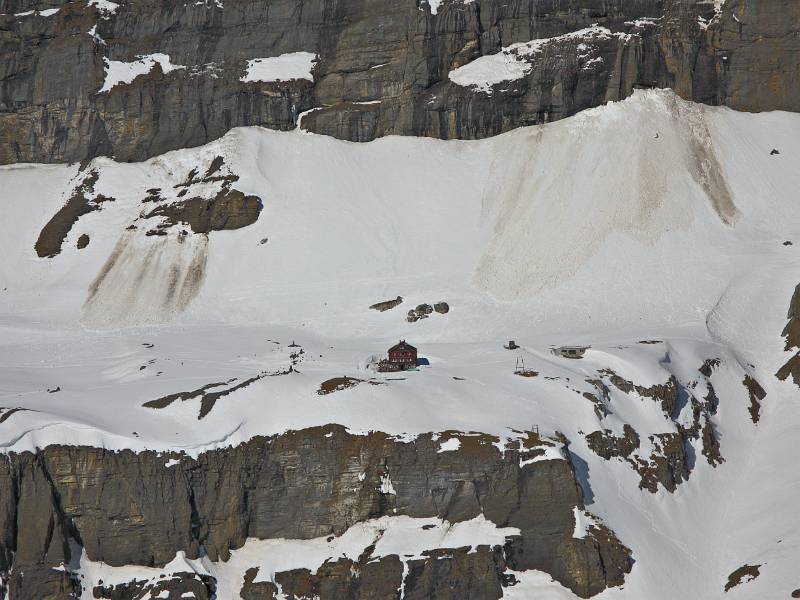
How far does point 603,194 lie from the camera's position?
100125mm

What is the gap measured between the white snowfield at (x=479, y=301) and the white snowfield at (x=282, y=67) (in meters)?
5.27

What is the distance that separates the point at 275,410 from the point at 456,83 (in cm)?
4885

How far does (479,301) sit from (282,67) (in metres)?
34.6

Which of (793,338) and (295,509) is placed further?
(793,338)

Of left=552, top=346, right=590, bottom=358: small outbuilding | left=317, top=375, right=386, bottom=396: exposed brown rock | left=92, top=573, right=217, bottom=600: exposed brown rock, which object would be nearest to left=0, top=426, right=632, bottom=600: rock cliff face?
left=92, top=573, right=217, bottom=600: exposed brown rock

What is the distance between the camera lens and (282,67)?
4535 inches

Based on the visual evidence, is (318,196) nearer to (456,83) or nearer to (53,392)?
(456,83)

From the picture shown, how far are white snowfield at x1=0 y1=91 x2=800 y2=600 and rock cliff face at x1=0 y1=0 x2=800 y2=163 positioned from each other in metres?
2.14

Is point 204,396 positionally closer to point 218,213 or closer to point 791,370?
point 218,213

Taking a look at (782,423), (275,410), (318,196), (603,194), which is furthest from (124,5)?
(782,423)

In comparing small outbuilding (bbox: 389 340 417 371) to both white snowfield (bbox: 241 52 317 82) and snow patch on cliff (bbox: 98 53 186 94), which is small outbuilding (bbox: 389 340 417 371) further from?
snow patch on cliff (bbox: 98 53 186 94)

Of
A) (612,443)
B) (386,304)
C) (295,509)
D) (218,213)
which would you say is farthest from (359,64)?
(295,509)

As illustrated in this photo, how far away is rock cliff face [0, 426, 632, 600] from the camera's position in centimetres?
6188

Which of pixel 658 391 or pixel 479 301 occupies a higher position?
pixel 658 391
